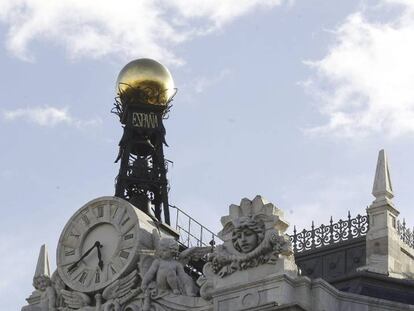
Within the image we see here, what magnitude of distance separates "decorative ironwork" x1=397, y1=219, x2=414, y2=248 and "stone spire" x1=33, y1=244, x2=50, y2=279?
37.5 feet

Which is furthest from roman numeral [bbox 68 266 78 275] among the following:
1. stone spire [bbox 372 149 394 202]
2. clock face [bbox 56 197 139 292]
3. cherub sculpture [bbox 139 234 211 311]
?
stone spire [bbox 372 149 394 202]

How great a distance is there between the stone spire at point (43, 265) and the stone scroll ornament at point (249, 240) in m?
7.31

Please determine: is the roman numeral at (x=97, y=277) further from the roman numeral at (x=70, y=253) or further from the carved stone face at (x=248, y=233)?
the carved stone face at (x=248, y=233)

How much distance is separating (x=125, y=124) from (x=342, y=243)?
10.4m

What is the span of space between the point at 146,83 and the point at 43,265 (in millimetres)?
9440

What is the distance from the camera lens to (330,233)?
6131 centimetres

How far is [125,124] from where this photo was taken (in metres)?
67.7

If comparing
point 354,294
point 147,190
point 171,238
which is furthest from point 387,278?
point 147,190

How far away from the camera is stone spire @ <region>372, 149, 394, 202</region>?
195ft

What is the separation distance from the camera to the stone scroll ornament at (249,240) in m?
53.6

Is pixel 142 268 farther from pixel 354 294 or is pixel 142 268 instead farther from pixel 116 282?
pixel 354 294

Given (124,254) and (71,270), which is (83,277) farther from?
(124,254)

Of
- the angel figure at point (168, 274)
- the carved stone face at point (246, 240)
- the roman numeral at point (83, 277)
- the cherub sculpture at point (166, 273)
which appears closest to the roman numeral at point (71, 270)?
the roman numeral at point (83, 277)

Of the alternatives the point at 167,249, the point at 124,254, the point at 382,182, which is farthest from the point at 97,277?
the point at 382,182
